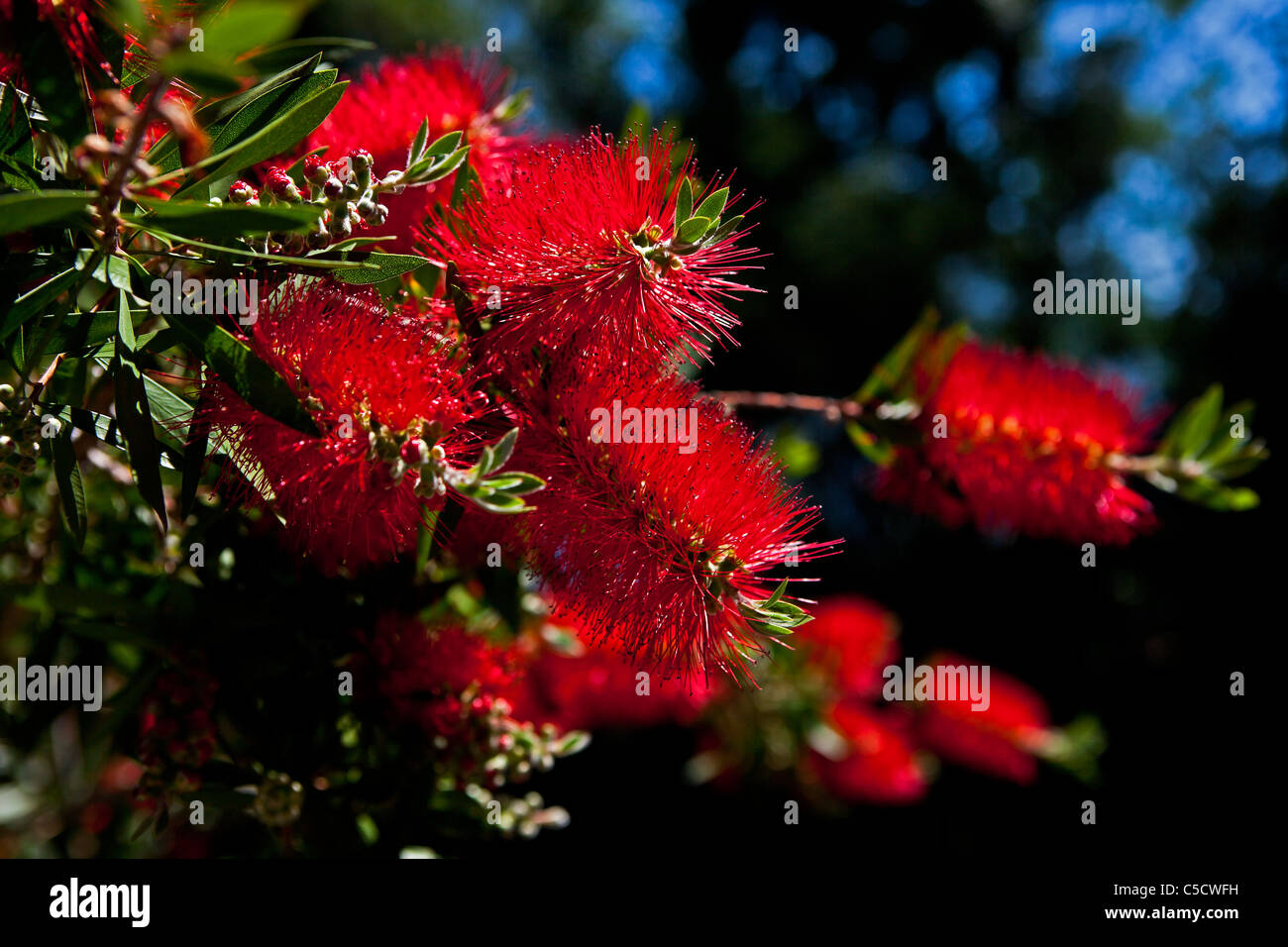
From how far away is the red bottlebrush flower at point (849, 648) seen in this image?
2395 millimetres

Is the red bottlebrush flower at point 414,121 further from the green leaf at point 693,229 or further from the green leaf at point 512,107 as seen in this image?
the green leaf at point 693,229

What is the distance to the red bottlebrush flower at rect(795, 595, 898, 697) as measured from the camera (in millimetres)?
2395

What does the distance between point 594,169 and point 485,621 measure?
0.79 meters

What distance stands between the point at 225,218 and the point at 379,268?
134mm

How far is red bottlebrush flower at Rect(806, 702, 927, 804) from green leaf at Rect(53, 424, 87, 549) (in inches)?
81.0

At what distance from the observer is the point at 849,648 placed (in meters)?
2.46

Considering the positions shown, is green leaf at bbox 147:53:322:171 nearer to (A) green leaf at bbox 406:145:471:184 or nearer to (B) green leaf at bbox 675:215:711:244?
(A) green leaf at bbox 406:145:471:184

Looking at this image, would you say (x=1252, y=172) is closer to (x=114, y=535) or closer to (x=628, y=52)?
(x=628, y=52)

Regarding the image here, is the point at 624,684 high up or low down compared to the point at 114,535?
down

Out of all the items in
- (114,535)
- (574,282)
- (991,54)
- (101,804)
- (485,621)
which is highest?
(991,54)

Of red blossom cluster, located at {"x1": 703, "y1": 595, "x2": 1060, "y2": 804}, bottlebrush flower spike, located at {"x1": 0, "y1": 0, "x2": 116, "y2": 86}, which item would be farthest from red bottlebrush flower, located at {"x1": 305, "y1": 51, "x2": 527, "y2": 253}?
red blossom cluster, located at {"x1": 703, "y1": 595, "x2": 1060, "y2": 804}

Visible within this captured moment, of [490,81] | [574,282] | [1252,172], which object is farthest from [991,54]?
[574,282]

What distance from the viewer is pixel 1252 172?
5.32 metres

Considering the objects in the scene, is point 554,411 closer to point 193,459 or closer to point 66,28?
point 193,459
